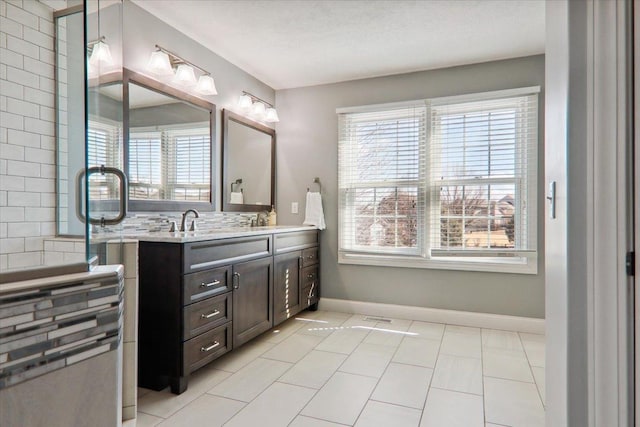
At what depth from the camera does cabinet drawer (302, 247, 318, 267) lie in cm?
358

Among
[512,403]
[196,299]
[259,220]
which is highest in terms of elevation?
[259,220]

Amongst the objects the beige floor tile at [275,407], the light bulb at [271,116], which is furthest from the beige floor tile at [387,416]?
the light bulb at [271,116]

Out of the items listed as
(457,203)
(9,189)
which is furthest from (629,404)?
(457,203)

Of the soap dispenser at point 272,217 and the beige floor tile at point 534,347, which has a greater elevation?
the soap dispenser at point 272,217

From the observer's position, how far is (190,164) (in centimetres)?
294

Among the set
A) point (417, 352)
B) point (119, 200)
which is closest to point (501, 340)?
point (417, 352)

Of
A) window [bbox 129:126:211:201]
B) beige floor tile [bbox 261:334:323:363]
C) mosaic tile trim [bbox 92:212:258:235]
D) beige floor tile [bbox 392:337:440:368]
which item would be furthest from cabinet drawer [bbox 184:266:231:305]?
beige floor tile [bbox 392:337:440:368]

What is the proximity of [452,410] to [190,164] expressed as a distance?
8.08 feet

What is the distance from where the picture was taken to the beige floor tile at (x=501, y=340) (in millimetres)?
2896

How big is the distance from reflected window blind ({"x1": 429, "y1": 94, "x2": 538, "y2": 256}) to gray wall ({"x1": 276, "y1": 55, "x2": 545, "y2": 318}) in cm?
12

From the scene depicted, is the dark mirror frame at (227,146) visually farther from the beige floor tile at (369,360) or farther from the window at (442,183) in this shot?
the beige floor tile at (369,360)

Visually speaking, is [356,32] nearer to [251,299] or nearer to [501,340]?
[251,299]

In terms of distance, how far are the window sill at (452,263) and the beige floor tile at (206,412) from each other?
6.74 feet

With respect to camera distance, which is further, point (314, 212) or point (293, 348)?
point (314, 212)
